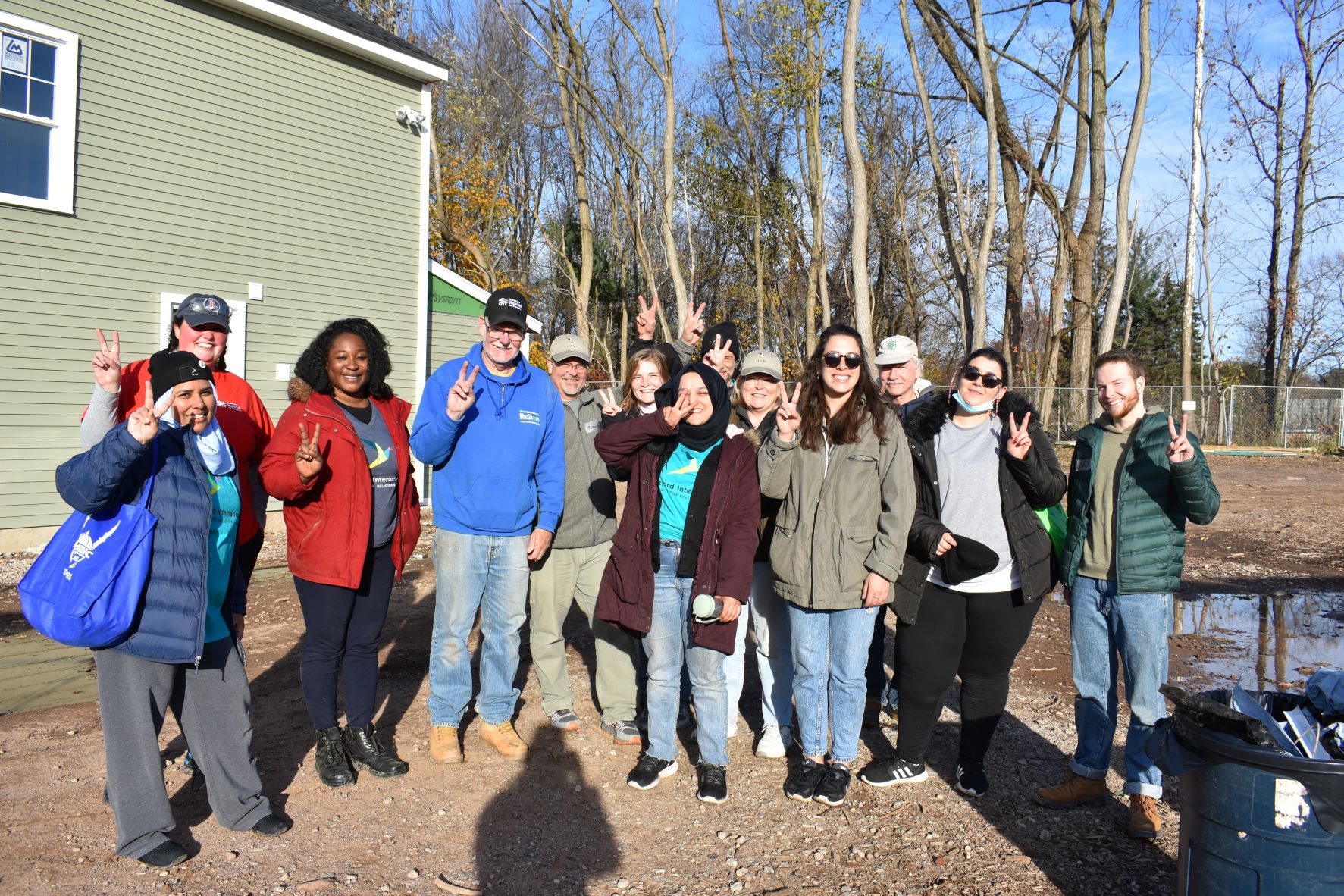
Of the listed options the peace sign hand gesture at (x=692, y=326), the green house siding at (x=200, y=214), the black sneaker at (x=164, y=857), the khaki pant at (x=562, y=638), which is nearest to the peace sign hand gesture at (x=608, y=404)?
the peace sign hand gesture at (x=692, y=326)

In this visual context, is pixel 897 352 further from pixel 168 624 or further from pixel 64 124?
pixel 64 124

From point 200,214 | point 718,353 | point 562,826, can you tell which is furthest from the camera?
point 200,214

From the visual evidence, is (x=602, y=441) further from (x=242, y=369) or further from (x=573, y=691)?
(x=242, y=369)

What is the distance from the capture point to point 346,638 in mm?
4047

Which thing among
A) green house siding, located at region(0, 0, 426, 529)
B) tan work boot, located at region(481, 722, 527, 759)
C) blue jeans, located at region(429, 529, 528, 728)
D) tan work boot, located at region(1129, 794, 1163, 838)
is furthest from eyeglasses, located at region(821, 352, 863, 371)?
green house siding, located at region(0, 0, 426, 529)

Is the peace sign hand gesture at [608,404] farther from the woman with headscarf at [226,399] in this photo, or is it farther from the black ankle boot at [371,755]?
the black ankle boot at [371,755]

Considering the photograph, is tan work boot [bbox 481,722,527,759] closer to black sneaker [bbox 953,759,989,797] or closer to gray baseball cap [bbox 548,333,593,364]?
gray baseball cap [bbox 548,333,593,364]

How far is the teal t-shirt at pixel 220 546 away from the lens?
3.38m

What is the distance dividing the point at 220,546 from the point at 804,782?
2.64 meters

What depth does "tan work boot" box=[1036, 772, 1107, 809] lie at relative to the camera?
3.90m

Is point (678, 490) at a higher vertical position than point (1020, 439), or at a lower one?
lower

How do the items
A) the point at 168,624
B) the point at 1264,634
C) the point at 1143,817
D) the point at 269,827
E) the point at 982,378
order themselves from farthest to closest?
the point at 1264,634 → the point at 982,378 → the point at 1143,817 → the point at 269,827 → the point at 168,624

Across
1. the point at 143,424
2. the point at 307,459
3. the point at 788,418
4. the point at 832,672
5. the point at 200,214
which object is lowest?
the point at 832,672

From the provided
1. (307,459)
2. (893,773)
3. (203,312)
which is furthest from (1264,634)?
(203,312)
